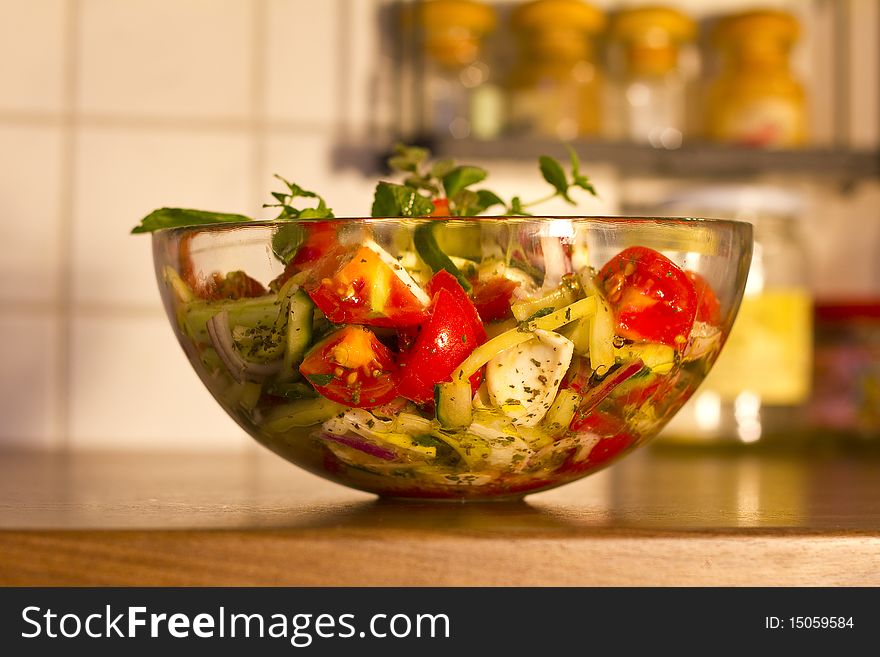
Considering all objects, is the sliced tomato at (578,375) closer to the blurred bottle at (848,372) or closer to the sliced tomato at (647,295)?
the sliced tomato at (647,295)

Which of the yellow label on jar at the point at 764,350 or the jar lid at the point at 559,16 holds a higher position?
the jar lid at the point at 559,16

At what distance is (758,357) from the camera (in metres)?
1.19

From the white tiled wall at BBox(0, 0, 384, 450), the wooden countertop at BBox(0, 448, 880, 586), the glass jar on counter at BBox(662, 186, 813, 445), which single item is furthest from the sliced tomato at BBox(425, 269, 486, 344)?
the white tiled wall at BBox(0, 0, 384, 450)

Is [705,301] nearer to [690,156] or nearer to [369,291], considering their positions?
[369,291]

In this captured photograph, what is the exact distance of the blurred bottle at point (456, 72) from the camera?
4.05ft

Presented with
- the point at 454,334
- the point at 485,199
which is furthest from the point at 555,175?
the point at 454,334

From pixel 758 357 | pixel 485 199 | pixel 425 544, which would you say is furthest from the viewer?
pixel 758 357

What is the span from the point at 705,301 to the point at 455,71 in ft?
2.53

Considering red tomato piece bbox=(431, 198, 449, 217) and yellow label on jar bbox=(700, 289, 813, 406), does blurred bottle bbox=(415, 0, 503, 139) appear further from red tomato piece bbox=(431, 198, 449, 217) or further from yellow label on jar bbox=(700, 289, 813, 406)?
red tomato piece bbox=(431, 198, 449, 217)

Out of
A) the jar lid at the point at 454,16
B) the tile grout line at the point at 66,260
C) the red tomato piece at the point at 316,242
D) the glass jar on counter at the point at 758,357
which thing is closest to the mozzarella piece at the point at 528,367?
the red tomato piece at the point at 316,242

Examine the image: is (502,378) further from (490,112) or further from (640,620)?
(490,112)

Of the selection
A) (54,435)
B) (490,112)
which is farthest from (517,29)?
(54,435)

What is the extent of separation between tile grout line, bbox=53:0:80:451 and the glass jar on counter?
75 centimetres

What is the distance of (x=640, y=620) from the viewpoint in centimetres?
50
